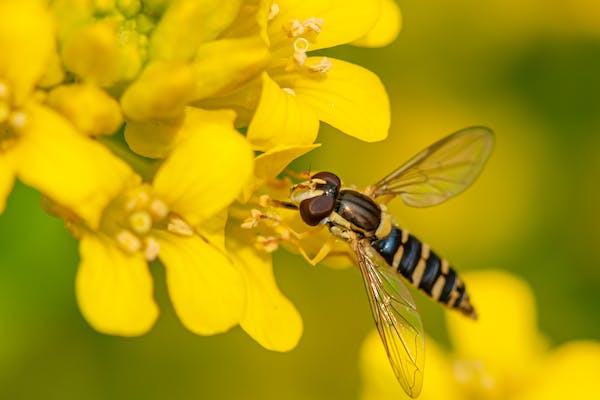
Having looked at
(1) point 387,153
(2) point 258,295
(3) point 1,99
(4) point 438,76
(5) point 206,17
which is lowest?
(1) point 387,153

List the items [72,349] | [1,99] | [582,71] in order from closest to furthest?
[1,99] → [72,349] → [582,71]

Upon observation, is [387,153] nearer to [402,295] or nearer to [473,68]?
[473,68]

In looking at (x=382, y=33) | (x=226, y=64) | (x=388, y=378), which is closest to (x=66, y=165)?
(x=226, y=64)

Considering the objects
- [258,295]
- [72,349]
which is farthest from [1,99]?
[72,349]

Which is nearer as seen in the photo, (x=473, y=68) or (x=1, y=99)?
(x=1, y=99)

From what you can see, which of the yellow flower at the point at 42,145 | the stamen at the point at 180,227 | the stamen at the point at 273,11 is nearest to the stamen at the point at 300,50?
the stamen at the point at 273,11

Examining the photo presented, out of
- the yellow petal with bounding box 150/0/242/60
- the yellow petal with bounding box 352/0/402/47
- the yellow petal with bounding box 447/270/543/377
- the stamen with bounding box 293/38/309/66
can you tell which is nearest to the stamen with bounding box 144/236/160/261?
the yellow petal with bounding box 150/0/242/60
